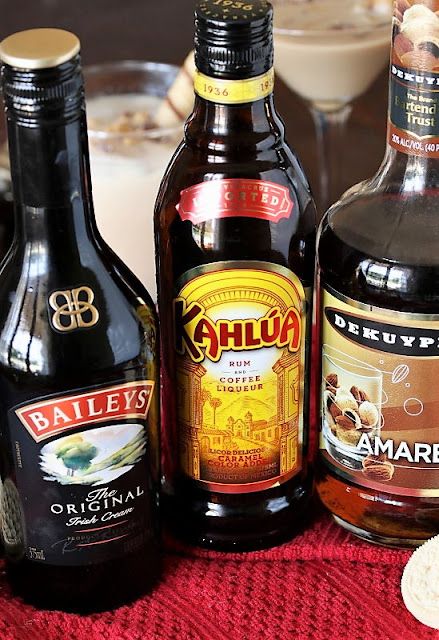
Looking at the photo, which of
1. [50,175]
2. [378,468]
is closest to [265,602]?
[378,468]

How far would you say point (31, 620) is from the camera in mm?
942

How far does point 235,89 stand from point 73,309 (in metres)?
0.20

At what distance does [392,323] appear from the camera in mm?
914

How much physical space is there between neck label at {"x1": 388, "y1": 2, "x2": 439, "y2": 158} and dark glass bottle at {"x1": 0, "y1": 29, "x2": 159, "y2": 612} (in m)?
0.24

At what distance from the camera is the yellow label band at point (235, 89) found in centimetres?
86

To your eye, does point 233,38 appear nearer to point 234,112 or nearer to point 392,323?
point 234,112

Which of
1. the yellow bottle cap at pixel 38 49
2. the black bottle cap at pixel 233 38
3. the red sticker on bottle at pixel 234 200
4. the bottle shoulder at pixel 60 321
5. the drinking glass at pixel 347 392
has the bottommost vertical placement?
the drinking glass at pixel 347 392

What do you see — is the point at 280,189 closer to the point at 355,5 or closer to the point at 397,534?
the point at 397,534

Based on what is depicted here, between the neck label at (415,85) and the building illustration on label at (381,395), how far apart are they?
0.44 feet

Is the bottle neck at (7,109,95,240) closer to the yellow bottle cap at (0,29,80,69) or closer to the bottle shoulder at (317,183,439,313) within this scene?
the yellow bottle cap at (0,29,80,69)

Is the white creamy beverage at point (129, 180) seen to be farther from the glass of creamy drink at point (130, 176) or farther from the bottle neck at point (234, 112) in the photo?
the bottle neck at point (234, 112)

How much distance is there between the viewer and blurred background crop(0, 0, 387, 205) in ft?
5.94

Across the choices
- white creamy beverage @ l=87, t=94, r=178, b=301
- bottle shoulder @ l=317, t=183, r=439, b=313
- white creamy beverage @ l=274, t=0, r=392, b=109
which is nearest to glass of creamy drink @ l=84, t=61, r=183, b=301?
white creamy beverage @ l=87, t=94, r=178, b=301

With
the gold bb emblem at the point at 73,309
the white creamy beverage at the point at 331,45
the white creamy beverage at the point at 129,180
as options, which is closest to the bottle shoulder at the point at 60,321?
the gold bb emblem at the point at 73,309
